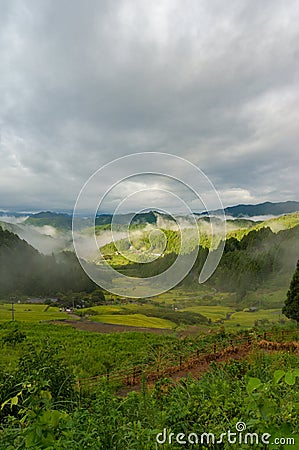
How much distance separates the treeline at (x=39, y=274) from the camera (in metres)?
20.2

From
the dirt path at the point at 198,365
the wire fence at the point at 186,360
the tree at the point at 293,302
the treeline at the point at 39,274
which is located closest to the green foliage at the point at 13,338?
the wire fence at the point at 186,360

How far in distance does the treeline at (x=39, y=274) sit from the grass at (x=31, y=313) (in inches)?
56.4

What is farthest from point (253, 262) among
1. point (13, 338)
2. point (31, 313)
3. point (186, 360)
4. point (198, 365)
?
point (198, 365)

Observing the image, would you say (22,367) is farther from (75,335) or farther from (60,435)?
(75,335)

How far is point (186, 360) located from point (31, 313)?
1341cm

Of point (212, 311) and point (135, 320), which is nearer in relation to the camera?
point (135, 320)

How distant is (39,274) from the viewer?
849 inches

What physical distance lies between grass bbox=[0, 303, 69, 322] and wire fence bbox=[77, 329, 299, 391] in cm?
1111

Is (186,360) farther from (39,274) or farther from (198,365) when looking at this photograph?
(39,274)

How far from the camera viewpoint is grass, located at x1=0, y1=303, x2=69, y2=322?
17469mm

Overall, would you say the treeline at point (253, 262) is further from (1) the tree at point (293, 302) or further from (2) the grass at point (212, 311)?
(1) the tree at point (293, 302)

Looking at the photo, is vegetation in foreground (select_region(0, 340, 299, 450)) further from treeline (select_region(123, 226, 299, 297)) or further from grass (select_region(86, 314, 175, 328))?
treeline (select_region(123, 226, 299, 297))

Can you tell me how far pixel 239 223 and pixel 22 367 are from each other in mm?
43791

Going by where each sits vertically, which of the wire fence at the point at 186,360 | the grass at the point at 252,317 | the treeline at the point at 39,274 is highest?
the treeline at the point at 39,274
